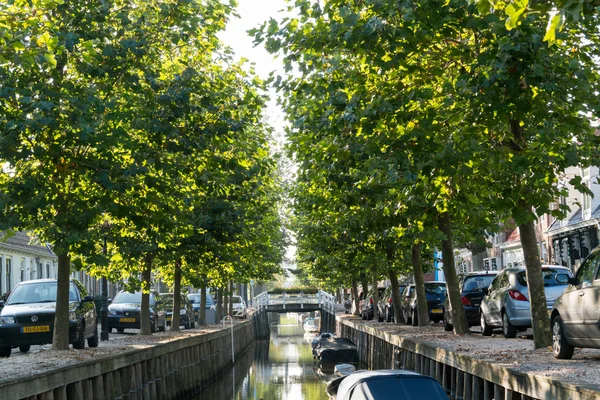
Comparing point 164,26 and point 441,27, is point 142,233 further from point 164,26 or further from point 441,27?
point 441,27

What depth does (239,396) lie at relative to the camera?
34.5m

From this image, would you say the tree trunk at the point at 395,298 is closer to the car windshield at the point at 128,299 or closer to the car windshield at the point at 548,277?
the car windshield at the point at 128,299

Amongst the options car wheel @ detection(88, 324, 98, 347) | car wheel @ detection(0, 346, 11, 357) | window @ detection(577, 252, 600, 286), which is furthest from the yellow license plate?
window @ detection(577, 252, 600, 286)

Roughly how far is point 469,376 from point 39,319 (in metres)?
10.7

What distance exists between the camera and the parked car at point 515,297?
23.7 m

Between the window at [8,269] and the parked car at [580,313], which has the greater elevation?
the window at [8,269]

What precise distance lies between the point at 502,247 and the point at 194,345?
41.6m

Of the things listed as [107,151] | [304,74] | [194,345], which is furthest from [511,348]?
[194,345]

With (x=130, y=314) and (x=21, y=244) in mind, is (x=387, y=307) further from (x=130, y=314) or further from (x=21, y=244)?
(x=21, y=244)

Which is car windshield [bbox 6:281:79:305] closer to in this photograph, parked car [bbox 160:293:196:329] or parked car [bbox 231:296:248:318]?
parked car [bbox 160:293:196:329]

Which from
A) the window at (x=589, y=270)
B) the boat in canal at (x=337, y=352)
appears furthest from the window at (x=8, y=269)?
the window at (x=589, y=270)

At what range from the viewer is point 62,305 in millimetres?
21031

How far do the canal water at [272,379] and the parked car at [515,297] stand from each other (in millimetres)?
8124

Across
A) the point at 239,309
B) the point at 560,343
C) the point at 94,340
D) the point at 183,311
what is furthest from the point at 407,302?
the point at 239,309
